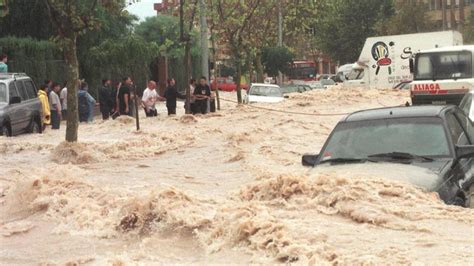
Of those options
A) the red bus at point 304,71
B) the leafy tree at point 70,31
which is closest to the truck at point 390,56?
the leafy tree at point 70,31

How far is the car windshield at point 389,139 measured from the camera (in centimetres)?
761

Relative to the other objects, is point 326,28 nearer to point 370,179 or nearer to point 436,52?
point 436,52

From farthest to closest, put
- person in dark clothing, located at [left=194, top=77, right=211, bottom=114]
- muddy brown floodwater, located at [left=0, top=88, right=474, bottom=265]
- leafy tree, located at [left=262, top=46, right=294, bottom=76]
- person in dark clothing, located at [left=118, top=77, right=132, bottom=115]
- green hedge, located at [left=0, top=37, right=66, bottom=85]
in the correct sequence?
1. leafy tree, located at [left=262, top=46, right=294, bottom=76]
2. green hedge, located at [left=0, top=37, right=66, bottom=85]
3. person in dark clothing, located at [left=194, top=77, right=211, bottom=114]
4. person in dark clothing, located at [left=118, top=77, right=132, bottom=115]
5. muddy brown floodwater, located at [left=0, top=88, right=474, bottom=265]

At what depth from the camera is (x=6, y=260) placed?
6312 millimetres

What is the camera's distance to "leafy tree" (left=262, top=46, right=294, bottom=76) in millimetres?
51562

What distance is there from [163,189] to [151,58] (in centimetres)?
2988

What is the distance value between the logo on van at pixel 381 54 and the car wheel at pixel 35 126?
63.8 feet

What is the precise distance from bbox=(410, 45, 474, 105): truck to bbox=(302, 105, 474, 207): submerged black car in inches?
513

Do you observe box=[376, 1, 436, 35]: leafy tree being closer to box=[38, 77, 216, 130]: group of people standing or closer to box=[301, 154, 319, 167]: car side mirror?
box=[38, 77, 216, 130]: group of people standing

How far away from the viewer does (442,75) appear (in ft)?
72.2

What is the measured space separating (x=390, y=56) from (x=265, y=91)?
253 inches

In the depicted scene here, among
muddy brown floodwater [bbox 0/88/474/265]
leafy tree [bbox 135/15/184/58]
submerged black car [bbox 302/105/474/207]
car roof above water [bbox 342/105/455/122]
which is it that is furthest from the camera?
leafy tree [bbox 135/15/184/58]

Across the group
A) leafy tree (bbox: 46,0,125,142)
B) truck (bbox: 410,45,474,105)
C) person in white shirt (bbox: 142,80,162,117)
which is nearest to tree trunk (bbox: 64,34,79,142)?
leafy tree (bbox: 46,0,125,142)

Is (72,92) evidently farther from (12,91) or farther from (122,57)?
(122,57)
